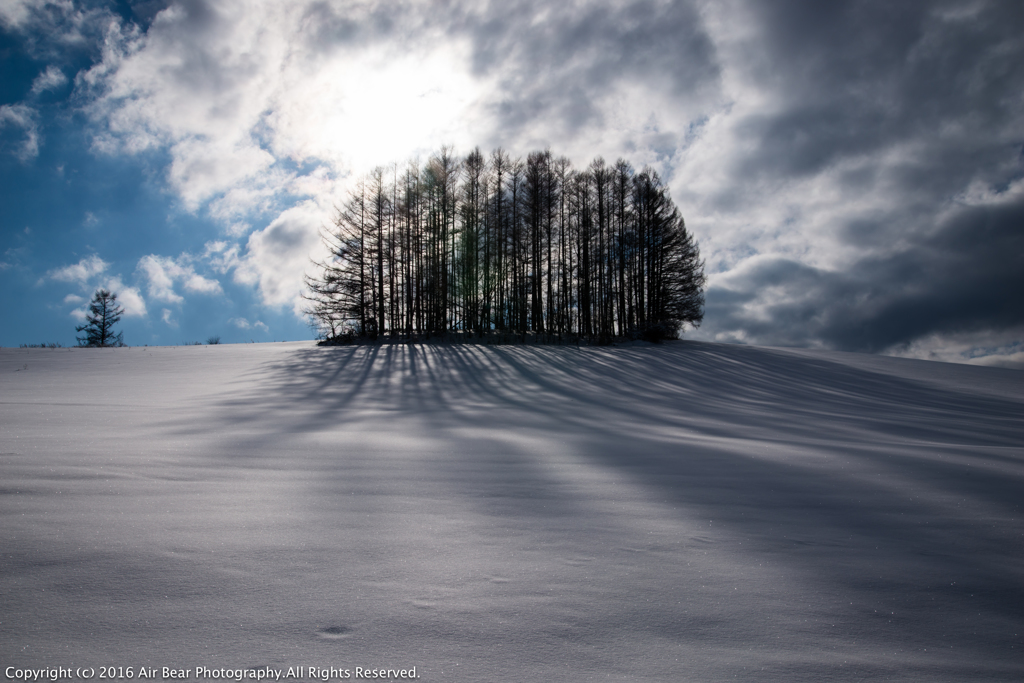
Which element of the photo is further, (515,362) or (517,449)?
(515,362)

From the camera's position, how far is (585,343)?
20.8 meters

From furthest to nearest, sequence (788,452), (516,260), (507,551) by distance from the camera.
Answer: (516,260) → (788,452) → (507,551)

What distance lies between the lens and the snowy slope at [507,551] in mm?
1298

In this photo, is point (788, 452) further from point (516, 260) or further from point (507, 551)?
point (516, 260)

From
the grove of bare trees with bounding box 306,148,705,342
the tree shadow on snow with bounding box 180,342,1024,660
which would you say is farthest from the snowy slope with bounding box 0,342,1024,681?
the grove of bare trees with bounding box 306,148,705,342

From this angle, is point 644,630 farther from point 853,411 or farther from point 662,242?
point 662,242

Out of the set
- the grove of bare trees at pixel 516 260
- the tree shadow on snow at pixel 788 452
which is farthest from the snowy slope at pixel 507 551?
the grove of bare trees at pixel 516 260

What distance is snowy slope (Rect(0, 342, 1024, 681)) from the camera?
1.30 m

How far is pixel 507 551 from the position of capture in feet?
6.10

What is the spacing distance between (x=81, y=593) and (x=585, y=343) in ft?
65.3

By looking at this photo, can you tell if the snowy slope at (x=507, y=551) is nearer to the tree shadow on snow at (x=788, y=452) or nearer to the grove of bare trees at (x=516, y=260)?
the tree shadow on snow at (x=788, y=452)

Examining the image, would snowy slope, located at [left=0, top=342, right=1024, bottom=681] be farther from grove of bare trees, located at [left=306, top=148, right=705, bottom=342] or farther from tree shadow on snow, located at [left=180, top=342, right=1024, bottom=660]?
grove of bare trees, located at [left=306, top=148, right=705, bottom=342]

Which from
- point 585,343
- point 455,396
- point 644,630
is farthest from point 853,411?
point 585,343

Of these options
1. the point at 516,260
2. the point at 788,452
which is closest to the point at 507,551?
the point at 788,452
